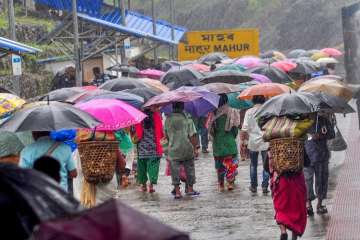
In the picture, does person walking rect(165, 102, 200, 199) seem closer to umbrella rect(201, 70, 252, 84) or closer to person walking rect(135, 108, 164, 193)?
person walking rect(135, 108, 164, 193)

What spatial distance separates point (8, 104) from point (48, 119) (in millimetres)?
2566

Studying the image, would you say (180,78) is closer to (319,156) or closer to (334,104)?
(319,156)

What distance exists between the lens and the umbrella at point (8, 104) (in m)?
10.9

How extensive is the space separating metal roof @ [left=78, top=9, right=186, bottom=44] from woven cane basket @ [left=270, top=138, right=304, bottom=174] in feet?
49.9

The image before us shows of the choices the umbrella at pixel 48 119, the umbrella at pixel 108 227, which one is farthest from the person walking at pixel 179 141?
the umbrella at pixel 108 227

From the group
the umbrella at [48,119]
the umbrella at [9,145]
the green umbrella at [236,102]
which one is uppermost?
the green umbrella at [236,102]

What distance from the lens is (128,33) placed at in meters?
26.3

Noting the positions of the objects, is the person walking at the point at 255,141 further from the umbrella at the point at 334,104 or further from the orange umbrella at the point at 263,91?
the umbrella at the point at 334,104

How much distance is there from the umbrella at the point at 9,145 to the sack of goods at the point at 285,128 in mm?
2726

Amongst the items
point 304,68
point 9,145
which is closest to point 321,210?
point 9,145

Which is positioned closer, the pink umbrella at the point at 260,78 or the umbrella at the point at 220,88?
the umbrella at the point at 220,88

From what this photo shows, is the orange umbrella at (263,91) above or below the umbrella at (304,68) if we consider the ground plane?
below

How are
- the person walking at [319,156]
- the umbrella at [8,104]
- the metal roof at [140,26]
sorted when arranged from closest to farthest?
the umbrella at [8,104], the person walking at [319,156], the metal roof at [140,26]

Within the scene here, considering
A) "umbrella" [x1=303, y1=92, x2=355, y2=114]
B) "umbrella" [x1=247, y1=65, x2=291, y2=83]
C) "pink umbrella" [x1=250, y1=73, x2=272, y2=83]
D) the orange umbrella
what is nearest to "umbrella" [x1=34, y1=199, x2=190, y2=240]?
"umbrella" [x1=303, y1=92, x2=355, y2=114]
